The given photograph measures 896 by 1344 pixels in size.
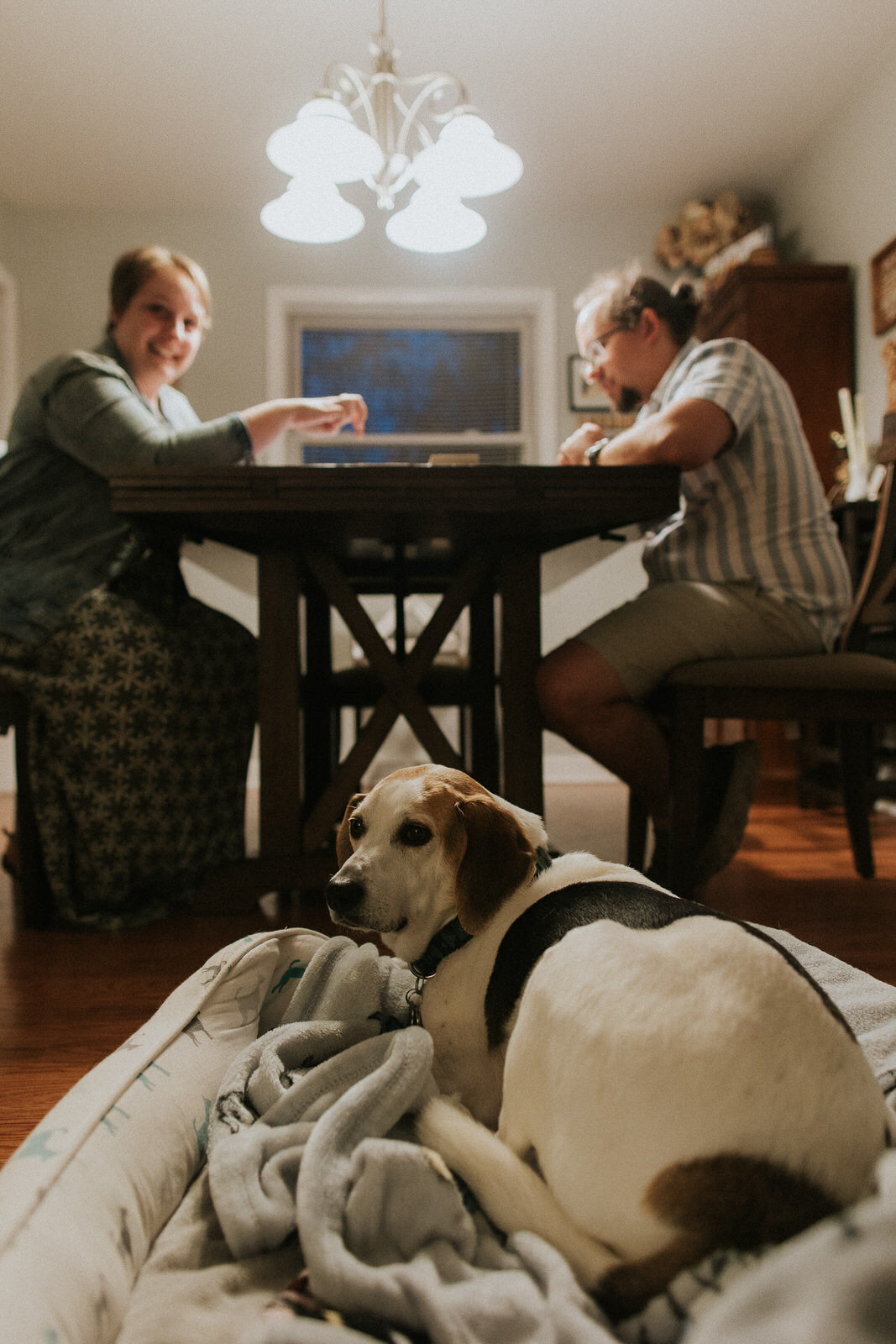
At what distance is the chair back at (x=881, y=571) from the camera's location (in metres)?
1.74

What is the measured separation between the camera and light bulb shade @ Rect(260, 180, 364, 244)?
7.27ft

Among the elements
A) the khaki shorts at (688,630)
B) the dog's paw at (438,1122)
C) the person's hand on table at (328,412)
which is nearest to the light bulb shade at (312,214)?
the person's hand on table at (328,412)

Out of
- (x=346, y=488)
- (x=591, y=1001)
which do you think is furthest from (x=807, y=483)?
(x=591, y=1001)

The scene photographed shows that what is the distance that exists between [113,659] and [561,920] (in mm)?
1192

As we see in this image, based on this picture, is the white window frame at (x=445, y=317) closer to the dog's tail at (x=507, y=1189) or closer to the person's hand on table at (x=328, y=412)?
the person's hand on table at (x=328, y=412)

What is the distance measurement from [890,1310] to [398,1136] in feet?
1.43

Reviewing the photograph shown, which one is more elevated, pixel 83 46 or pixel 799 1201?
pixel 83 46

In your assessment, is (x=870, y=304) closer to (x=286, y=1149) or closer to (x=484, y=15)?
(x=484, y=15)

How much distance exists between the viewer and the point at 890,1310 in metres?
0.31

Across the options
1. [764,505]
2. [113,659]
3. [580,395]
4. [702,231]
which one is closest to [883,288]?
[702,231]

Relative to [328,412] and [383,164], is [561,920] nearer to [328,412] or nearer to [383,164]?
[328,412]

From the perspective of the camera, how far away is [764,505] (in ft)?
5.36

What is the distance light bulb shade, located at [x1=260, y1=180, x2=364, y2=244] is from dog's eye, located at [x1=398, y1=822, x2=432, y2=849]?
196 centimetres

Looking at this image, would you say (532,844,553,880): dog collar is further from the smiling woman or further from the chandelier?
the chandelier
